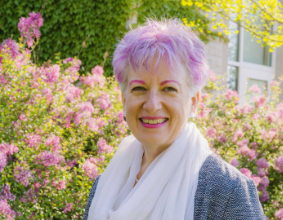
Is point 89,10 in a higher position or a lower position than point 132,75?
higher

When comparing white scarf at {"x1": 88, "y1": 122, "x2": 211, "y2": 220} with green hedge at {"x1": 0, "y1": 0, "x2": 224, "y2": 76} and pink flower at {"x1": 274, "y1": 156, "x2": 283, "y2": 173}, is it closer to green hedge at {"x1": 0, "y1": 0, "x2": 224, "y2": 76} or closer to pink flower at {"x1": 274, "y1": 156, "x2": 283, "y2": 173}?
pink flower at {"x1": 274, "y1": 156, "x2": 283, "y2": 173}

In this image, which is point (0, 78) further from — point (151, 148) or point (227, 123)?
point (227, 123)

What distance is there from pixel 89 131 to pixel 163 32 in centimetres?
172

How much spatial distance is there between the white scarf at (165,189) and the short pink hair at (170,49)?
287 mm

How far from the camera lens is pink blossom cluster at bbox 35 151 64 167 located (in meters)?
2.40

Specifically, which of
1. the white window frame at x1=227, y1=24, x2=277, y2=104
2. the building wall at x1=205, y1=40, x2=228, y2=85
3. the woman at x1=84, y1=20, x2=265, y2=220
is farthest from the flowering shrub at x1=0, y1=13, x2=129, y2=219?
the white window frame at x1=227, y1=24, x2=277, y2=104

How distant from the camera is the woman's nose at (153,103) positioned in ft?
4.72

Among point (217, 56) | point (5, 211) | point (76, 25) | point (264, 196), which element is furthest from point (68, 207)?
point (217, 56)

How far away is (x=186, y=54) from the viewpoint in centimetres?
145

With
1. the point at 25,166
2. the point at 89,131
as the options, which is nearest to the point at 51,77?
the point at 89,131

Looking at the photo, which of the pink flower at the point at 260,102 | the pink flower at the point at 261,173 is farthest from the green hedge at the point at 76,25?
the pink flower at the point at 261,173

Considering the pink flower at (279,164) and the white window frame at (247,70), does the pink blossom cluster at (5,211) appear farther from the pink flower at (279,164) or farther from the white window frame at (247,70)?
the white window frame at (247,70)

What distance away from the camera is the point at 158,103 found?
4.75 feet

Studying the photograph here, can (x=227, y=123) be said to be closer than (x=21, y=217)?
No
